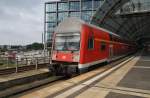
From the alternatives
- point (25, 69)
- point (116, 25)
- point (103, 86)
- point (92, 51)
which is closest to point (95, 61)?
point (92, 51)

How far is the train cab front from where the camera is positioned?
14305 mm

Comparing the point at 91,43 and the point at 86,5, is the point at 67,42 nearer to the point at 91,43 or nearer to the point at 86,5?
Answer: the point at 91,43

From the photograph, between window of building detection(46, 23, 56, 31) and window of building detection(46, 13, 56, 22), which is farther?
window of building detection(46, 13, 56, 22)

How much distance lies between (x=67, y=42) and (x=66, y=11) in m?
71.3

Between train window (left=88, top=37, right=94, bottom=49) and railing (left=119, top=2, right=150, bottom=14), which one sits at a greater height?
railing (left=119, top=2, right=150, bottom=14)

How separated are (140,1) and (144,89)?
38.1 metres

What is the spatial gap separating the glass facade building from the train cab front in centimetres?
6214

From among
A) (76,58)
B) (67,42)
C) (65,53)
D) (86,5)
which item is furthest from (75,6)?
(76,58)

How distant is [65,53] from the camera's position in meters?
14.9

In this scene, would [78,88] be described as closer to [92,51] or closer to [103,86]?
[103,86]

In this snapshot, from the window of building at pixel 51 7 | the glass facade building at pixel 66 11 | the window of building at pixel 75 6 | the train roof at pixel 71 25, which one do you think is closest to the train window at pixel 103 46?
the train roof at pixel 71 25

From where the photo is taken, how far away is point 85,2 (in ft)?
264

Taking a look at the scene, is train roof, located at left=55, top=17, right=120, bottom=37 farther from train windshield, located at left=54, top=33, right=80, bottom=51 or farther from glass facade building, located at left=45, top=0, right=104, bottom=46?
glass facade building, located at left=45, top=0, right=104, bottom=46

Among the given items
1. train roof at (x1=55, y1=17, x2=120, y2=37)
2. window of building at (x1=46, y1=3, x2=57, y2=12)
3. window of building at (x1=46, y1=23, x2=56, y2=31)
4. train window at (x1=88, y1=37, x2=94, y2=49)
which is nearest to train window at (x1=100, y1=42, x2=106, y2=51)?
train window at (x1=88, y1=37, x2=94, y2=49)
